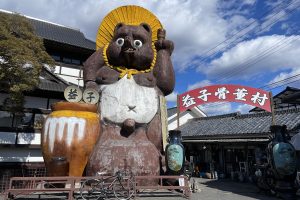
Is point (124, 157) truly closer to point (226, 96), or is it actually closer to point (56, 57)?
point (226, 96)

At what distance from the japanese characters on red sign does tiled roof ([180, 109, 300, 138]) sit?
10.9 ft

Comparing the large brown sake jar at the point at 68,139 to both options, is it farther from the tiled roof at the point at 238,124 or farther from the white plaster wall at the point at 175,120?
the white plaster wall at the point at 175,120

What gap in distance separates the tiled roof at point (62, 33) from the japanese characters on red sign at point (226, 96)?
984cm

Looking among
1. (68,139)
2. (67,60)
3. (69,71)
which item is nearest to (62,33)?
(67,60)

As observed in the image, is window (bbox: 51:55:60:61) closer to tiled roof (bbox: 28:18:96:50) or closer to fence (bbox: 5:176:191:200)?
tiled roof (bbox: 28:18:96:50)

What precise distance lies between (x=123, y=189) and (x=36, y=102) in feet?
35.1

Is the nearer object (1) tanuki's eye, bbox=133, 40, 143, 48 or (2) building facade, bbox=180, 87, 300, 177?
(1) tanuki's eye, bbox=133, 40, 143, 48

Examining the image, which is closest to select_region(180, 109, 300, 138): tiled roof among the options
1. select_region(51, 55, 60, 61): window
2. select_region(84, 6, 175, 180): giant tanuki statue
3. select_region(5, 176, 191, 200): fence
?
select_region(84, 6, 175, 180): giant tanuki statue

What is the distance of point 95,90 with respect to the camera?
10.4 m

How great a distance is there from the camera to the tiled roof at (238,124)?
16772mm

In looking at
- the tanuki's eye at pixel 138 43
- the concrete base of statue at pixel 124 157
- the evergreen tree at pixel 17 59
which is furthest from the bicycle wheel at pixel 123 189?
the evergreen tree at pixel 17 59

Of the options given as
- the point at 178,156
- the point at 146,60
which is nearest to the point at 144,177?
the point at 178,156

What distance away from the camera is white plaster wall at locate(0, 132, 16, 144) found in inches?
569

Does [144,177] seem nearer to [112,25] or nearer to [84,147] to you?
[84,147]
